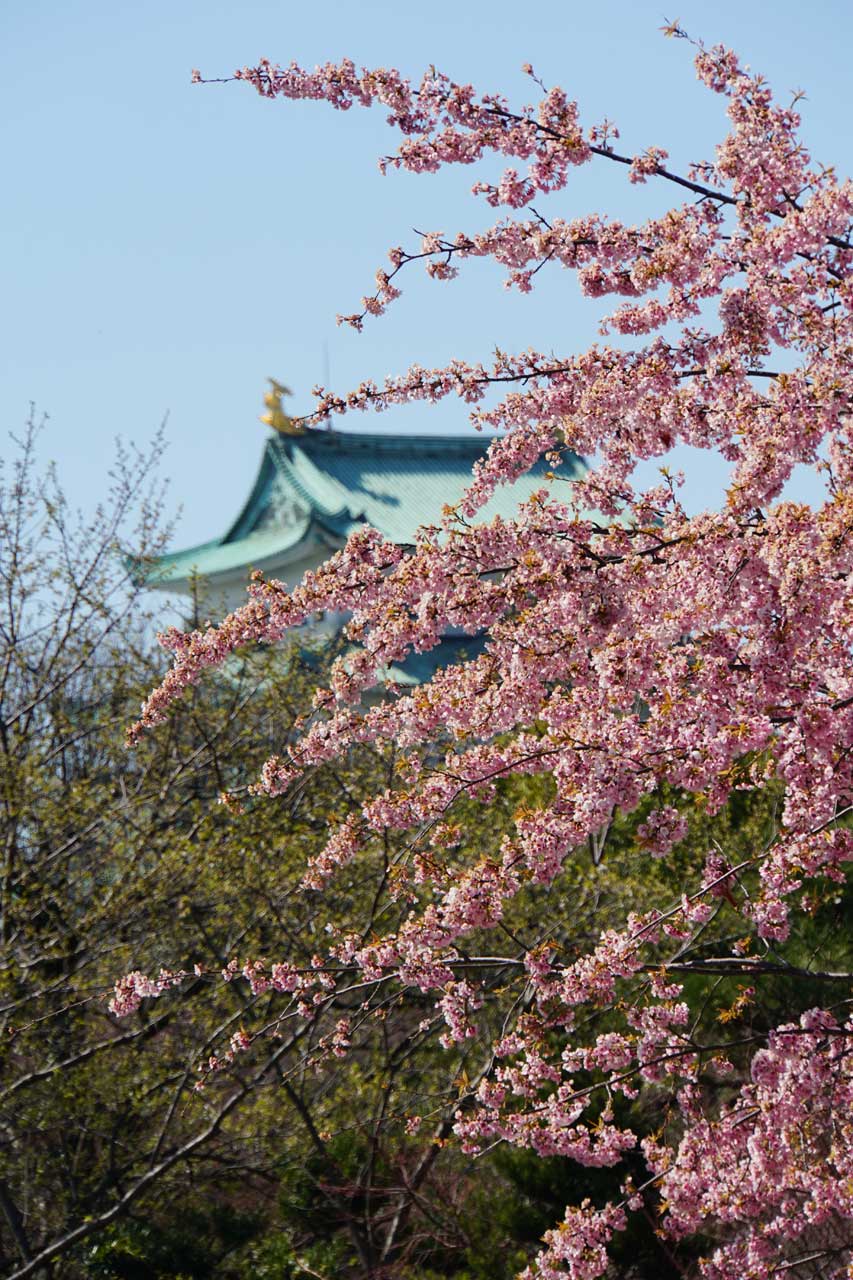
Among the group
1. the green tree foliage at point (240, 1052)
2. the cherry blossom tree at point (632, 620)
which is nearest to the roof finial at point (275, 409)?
the green tree foliage at point (240, 1052)

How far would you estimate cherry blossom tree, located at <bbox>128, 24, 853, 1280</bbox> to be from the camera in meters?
3.99

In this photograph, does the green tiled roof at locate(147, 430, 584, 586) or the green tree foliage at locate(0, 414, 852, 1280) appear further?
the green tiled roof at locate(147, 430, 584, 586)

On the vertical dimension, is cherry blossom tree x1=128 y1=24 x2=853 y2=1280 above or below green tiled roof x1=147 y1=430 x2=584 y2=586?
below

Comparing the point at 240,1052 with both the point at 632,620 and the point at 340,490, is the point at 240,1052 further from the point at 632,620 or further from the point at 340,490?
the point at 340,490

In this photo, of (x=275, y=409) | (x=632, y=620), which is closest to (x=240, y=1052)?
(x=632, y=620)

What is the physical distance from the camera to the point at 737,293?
14.4 feet

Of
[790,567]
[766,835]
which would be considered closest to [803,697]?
[790,567]

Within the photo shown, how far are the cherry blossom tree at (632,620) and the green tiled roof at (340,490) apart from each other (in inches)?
771

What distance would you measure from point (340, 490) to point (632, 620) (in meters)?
23.1

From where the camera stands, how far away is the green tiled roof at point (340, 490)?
85.3ft

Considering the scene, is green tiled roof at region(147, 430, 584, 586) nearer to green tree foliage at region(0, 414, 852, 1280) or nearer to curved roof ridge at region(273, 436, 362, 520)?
curved roof ridge at region(273, 436, 362, 520)

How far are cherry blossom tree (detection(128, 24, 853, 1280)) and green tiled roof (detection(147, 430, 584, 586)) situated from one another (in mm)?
19578

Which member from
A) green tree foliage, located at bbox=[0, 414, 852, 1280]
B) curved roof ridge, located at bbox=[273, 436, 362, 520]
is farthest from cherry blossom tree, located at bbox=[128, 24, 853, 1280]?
curved roof ridge, located at bbox=[273, 436, 362, 520]

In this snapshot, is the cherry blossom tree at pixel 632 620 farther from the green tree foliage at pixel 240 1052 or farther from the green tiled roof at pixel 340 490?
the green tiled roof at pixel 340 490
